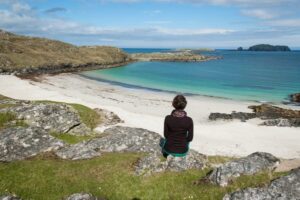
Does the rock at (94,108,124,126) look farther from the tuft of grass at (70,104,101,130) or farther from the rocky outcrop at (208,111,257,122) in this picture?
the rocky outcrop at (208,111,257,122)

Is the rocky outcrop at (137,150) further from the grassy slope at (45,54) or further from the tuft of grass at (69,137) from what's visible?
the grassy slope at (45,54)

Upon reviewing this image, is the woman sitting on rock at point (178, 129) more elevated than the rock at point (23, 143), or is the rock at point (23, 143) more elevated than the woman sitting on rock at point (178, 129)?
the woman sitting on rock at point (178, 129)

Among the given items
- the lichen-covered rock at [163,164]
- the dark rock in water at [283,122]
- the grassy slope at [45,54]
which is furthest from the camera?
the grassy slope at [45,54]

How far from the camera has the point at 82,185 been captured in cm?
1705

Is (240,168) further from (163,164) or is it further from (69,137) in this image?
(69,137)

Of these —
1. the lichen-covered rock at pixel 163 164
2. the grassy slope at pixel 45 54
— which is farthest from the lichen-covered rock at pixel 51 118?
the grassy slope at pixel 45 54

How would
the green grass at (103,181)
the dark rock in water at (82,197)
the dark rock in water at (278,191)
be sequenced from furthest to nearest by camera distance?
1. the green grass at (103,181)
2. the dark rock in water at (82,197)
3. the dark rock in water at (278,191)

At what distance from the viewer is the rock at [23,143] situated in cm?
2092

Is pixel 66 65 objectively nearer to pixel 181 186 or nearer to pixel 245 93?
pixel 245 93

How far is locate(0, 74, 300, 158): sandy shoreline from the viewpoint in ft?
111

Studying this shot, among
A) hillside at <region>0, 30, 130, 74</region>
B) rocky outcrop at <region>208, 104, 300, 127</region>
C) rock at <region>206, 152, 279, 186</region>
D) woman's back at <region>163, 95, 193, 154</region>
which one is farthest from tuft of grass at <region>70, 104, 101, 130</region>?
hillside at <region>0, 30, 130, 74</region>

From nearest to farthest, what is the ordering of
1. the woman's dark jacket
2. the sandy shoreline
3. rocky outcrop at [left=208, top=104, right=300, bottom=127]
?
the woman's dark jacket → the sandy shoreline → rocky outcrop at [left=208, top=104, right=300, bottom=127]

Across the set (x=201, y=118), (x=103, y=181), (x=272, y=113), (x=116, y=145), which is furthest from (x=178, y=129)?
(x=272, y=113)

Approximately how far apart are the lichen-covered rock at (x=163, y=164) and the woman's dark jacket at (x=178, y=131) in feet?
7.00
